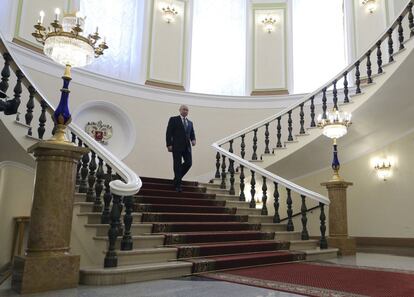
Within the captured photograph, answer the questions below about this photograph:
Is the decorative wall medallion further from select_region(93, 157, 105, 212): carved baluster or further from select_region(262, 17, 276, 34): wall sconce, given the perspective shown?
select_region(262, 17, 276, 34): wall sconce

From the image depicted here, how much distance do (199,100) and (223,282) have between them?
6108 millimetres

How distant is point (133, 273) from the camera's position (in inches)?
120

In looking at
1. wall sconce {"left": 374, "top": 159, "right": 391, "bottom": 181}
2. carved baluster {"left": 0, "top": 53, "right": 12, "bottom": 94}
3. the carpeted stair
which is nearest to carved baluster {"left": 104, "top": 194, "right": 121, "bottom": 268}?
the carpeted stair

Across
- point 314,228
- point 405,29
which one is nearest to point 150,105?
point 314,228

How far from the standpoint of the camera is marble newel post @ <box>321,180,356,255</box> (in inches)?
199

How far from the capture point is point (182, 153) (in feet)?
17.5

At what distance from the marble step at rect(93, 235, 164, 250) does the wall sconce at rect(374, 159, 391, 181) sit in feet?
13.8

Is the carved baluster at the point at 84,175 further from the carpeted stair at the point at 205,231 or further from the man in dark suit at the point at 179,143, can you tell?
the man in dark suit at the point at 179,143

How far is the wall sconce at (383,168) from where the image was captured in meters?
6.16

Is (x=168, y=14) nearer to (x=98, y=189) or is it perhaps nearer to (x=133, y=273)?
(x=98, y=189)

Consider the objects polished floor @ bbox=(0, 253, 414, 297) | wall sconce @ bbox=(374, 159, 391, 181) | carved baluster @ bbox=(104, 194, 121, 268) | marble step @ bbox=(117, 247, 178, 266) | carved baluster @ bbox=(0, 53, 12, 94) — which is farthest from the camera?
wall sconce @ bbox=(374, 159, 391, 181)

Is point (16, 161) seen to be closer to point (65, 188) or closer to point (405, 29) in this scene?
point (65, 188)

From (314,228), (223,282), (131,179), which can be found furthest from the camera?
(314,228)

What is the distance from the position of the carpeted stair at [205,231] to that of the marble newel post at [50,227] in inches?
47.6
